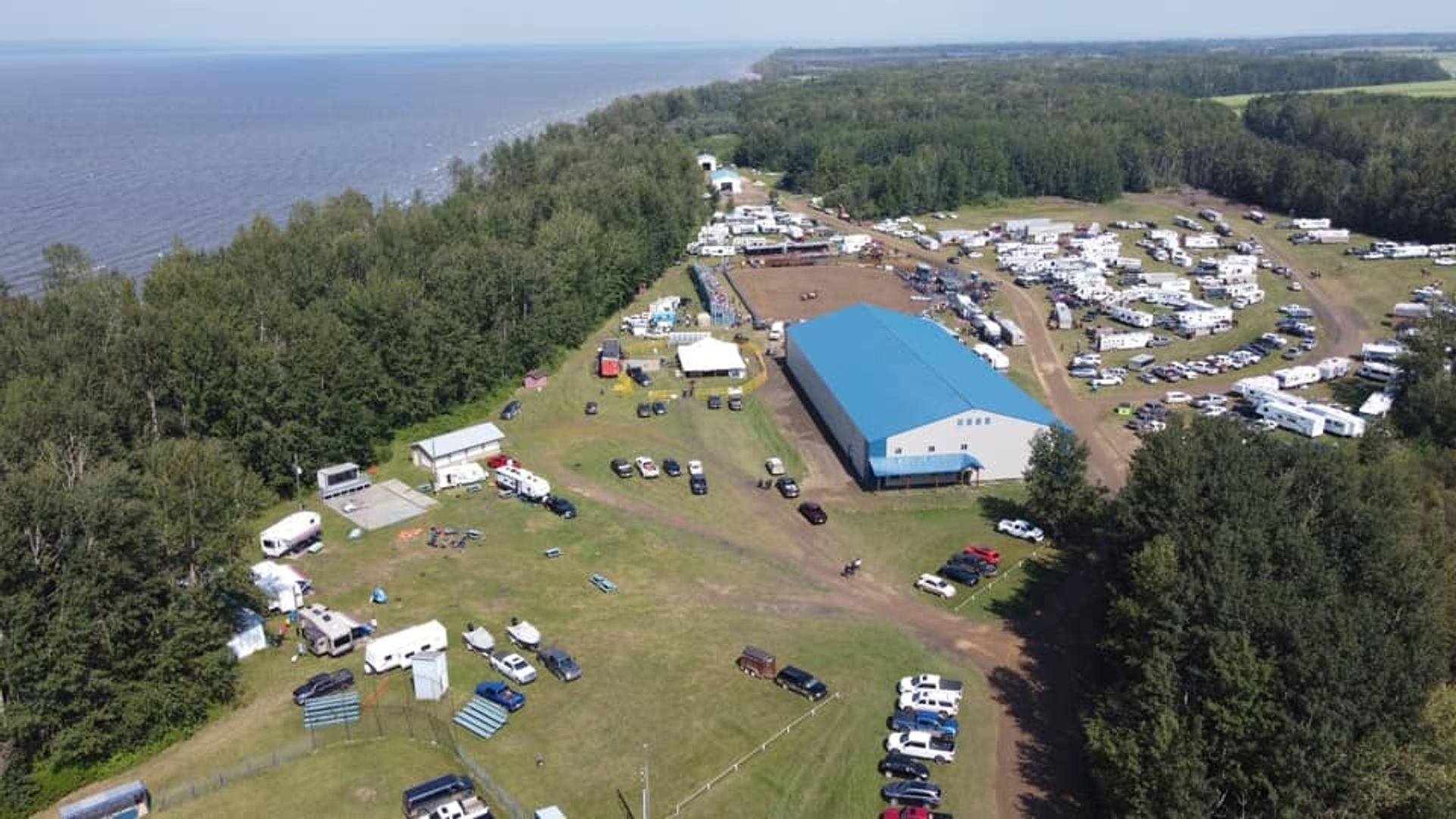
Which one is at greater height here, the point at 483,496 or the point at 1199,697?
the point at 1199,697

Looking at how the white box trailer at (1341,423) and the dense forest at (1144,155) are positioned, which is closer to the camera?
the white box trailer at (1341,423)

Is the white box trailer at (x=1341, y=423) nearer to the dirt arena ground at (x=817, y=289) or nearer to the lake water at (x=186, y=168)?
the dirt arena ground at (x=817, y=289)

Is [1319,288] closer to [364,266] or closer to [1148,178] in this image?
[1148,178]

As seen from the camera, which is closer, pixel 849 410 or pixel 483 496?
pixel 483 496

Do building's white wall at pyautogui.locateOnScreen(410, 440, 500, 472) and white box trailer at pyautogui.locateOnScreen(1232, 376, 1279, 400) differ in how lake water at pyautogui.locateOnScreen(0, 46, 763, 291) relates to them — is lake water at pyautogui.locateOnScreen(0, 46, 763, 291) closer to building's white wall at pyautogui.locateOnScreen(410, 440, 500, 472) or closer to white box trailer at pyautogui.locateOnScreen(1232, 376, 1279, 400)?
building's white wall at pyautogui.locateOnScreen(410, 440, 500, 472)

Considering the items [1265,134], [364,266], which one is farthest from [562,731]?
[1265,134]

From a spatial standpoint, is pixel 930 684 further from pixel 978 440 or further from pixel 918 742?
pixel 978 440

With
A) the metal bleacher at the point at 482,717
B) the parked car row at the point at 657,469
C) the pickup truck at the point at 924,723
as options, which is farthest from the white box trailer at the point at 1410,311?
the metal bleacher at the point at 482,717
